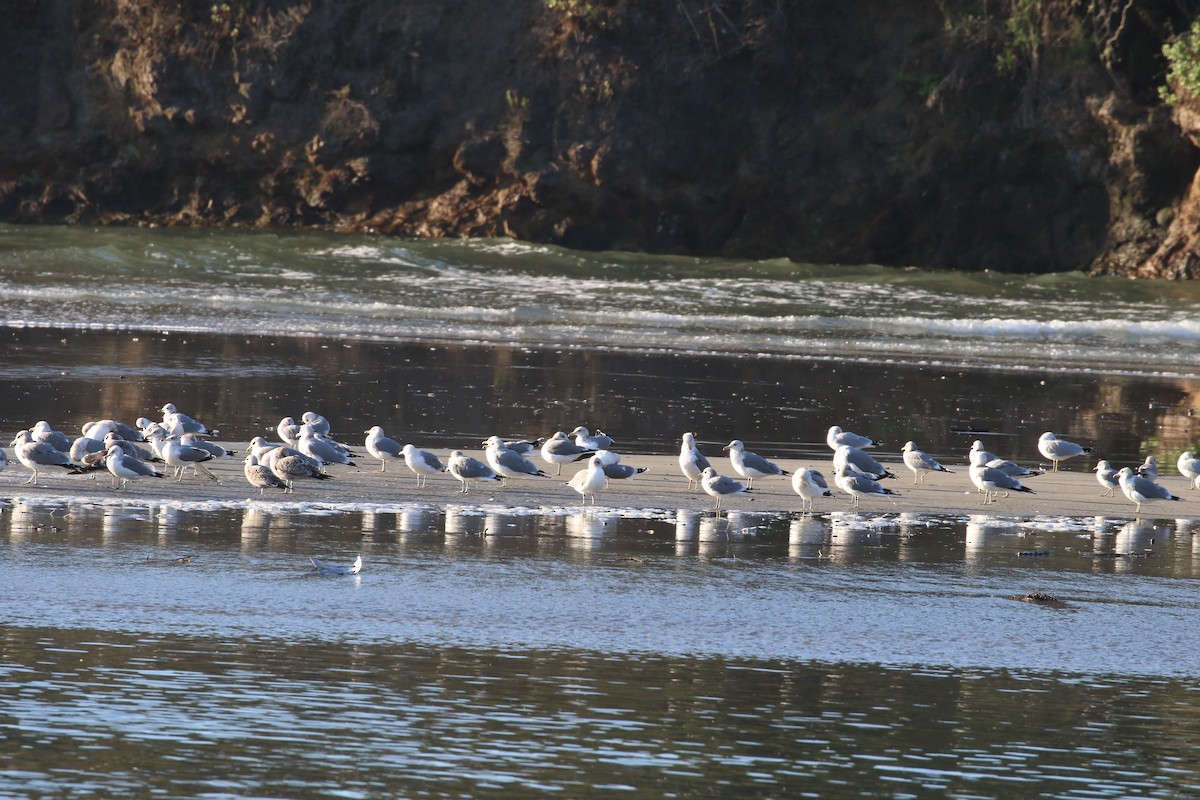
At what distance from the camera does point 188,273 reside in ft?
91.4

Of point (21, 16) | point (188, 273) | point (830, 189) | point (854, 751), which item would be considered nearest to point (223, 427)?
point (854, 751)

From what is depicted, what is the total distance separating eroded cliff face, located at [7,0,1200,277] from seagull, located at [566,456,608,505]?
22.5 m

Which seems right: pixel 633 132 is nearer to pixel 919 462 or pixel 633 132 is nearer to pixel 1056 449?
pixel 1056 449

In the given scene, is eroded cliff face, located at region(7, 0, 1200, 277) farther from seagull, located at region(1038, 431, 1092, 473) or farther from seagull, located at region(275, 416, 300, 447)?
seagull, located at region(275, 416, 300, 447)

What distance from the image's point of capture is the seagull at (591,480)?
11.0 m

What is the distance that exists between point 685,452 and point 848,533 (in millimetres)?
1741

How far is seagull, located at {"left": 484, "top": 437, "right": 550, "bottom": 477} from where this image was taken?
11.5m

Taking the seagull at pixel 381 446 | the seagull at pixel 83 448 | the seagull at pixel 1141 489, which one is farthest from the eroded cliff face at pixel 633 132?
the seagull at pixel 83 448

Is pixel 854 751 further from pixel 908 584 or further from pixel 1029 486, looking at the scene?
pixel 1029 486

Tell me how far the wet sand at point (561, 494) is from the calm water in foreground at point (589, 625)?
27 cm

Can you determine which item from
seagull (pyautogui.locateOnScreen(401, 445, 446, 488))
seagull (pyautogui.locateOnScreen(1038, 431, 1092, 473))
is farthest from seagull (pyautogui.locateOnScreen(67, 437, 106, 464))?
seagull (pyautogui.locateOnScreen(1038, 431, 1092, 473))

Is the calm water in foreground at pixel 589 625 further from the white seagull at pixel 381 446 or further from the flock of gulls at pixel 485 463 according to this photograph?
the white seagull at pixel 381 446

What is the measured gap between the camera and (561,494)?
11.4 m

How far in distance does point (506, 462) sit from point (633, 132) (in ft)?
74.3
